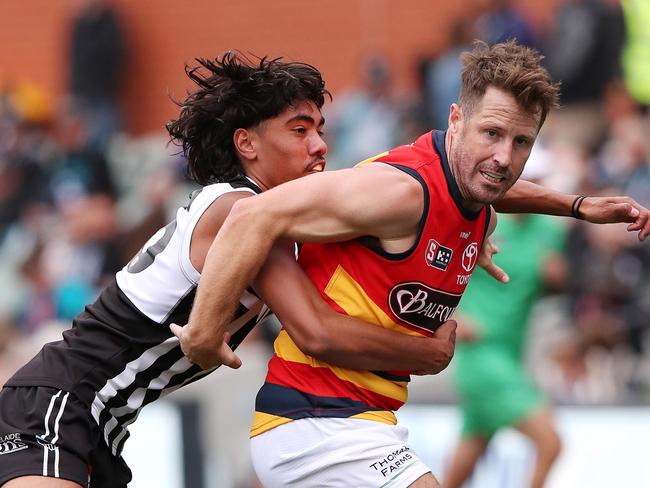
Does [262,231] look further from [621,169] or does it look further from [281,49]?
[281,49]

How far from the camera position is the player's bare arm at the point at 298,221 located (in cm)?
430

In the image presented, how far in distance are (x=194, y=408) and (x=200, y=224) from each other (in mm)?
4895

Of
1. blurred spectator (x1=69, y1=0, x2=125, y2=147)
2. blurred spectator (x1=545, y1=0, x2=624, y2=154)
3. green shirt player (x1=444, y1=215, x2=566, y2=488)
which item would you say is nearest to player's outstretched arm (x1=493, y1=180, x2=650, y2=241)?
green shirt player (x1=444, y1=215, x2=566, y2=488)

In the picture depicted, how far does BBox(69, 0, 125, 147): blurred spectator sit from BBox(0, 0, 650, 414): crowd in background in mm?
17

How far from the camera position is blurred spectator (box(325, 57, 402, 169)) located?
506 inches

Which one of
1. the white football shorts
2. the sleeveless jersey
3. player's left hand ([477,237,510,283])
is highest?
player's left hand ([477,237,510,283])

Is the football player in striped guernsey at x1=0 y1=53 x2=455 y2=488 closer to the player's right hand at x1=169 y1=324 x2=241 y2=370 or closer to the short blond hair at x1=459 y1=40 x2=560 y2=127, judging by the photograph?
the player's right hand at x1=169 y1=324 x2=241 y2=370

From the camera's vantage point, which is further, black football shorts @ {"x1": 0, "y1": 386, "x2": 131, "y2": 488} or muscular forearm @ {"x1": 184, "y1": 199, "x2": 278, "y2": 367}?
black football shorts @ {"x1": 0, "y1": 386, "x2": 131, "y2": 488}

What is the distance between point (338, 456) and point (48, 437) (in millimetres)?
1042

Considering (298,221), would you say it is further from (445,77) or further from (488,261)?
(445,77)

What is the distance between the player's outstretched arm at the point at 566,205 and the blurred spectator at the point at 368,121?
7.41m

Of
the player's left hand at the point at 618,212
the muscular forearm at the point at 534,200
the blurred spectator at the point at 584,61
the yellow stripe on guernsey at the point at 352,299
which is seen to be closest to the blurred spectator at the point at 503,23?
the blurred spectator at the point at 584,61

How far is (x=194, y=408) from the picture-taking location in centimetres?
934

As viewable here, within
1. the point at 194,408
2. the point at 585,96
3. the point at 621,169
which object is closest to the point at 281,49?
the point at 585,96
